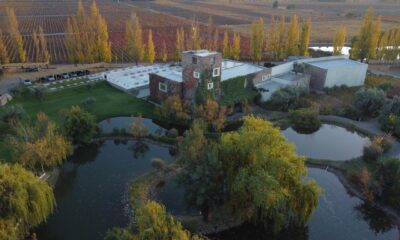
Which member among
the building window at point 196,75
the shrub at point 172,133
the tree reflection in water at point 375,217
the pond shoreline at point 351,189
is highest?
the building window at point 196,75

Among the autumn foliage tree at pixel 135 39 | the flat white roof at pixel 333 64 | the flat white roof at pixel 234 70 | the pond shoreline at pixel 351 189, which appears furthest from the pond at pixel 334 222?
the autumn foliage tree at pixel 135 39

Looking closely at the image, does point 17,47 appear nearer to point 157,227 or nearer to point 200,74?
point 200,74

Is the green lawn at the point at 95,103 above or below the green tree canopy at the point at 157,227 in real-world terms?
below

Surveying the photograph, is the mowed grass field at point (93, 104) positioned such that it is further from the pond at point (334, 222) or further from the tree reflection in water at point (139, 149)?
the pond at point (334, 222)

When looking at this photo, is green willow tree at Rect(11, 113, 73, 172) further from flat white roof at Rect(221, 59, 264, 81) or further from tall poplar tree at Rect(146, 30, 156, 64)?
tall poplar tree at Rect(146, 30, 156, 64)

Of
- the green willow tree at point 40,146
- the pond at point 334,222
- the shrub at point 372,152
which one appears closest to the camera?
the pond at point 334,222

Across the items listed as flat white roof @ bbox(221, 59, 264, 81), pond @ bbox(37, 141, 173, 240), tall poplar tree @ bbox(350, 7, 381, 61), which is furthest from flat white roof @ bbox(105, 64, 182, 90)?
tall poplar tree @ bbox(350, 7, 381, 61)

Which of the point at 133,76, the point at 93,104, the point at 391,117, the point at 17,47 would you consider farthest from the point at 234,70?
the point at 17,47
